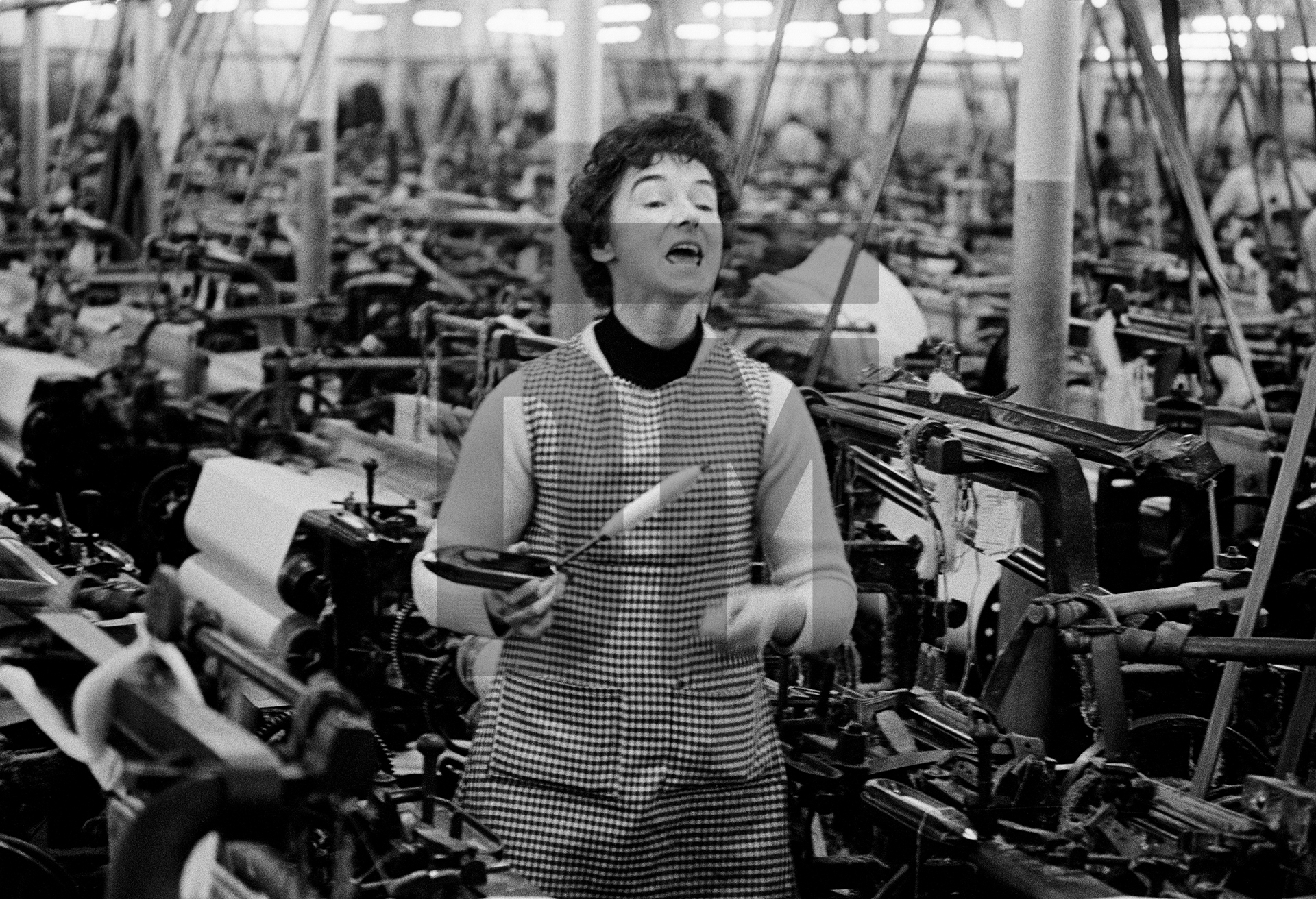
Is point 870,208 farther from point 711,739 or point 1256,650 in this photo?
point 711,739

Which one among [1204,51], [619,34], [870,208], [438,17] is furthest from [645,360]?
[1204,51]

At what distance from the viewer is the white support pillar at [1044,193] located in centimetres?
489

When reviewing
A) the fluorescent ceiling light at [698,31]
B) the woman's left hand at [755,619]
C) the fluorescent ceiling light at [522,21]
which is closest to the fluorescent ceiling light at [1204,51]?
the fluorescent ceiling light at [698,31]

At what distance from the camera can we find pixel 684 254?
2.25m

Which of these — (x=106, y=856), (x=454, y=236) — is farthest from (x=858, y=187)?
(x=106, y=856)

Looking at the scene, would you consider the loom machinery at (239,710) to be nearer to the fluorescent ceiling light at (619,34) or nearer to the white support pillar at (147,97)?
the white support pillar at (147,97)

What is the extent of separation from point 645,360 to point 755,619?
1.12 ft

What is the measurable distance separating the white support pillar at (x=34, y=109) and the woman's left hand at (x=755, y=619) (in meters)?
14.9

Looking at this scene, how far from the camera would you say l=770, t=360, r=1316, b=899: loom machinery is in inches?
100.0

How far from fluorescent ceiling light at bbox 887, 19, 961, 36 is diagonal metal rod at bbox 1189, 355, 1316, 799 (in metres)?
16.3

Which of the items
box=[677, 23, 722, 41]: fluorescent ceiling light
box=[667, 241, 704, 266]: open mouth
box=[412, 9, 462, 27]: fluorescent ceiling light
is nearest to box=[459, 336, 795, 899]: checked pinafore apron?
box=[667, 241, 704, 266]: open mouth

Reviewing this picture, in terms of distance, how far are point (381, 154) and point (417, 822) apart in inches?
969

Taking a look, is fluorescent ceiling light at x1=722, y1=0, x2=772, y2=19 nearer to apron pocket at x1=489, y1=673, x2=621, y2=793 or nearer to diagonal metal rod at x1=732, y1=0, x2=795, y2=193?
diagonal metal rod at x1=732, y1=0, x2=795, y2=193

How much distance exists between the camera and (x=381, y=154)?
86.3 ft
